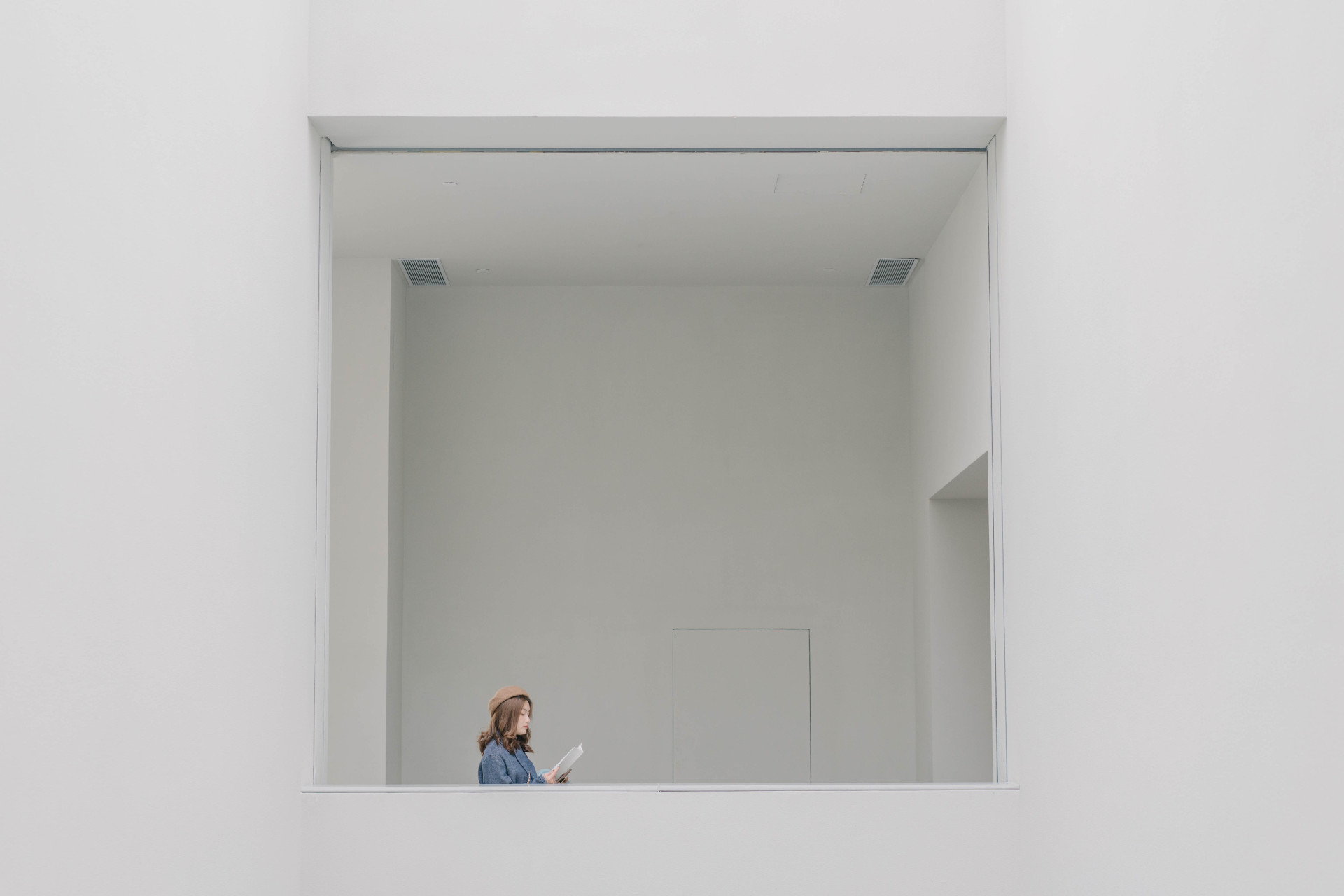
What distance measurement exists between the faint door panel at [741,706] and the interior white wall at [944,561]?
910 millimetres

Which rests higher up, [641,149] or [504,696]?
[641,149]

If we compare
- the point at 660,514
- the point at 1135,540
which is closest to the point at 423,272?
the point at 660,514

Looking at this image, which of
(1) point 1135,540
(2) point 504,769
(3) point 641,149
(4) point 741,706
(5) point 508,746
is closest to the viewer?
(1) point 1135,540

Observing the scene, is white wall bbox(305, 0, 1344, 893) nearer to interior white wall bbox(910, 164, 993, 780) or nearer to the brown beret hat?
the brown beret hat

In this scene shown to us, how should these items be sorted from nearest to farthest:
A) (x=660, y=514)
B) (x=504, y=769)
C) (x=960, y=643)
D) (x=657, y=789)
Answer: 1. (x=657, y=789)
2. (x=504, y=769)
3. (x=960, y=643)
4. (x=660, y=514)

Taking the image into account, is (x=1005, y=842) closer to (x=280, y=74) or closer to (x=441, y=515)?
(x=280, y=74)

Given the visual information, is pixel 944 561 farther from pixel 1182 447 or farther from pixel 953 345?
pixel 1182 447

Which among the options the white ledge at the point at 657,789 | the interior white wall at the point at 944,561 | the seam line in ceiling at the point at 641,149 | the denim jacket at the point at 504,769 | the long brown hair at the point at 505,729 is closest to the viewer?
the white ledge at the point at 657,789

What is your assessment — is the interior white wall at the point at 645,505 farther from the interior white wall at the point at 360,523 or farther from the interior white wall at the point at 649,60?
the interior white wall at the point at 649,60

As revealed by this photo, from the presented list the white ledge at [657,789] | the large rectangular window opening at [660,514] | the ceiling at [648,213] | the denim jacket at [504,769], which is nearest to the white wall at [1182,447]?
the white ledge at [657,789]

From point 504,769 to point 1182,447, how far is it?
11.6 ft

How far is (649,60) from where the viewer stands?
6219 millimetres

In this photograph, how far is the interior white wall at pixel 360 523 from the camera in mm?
9219

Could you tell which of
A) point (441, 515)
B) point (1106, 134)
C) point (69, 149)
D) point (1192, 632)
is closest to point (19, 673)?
point (69, 149)
